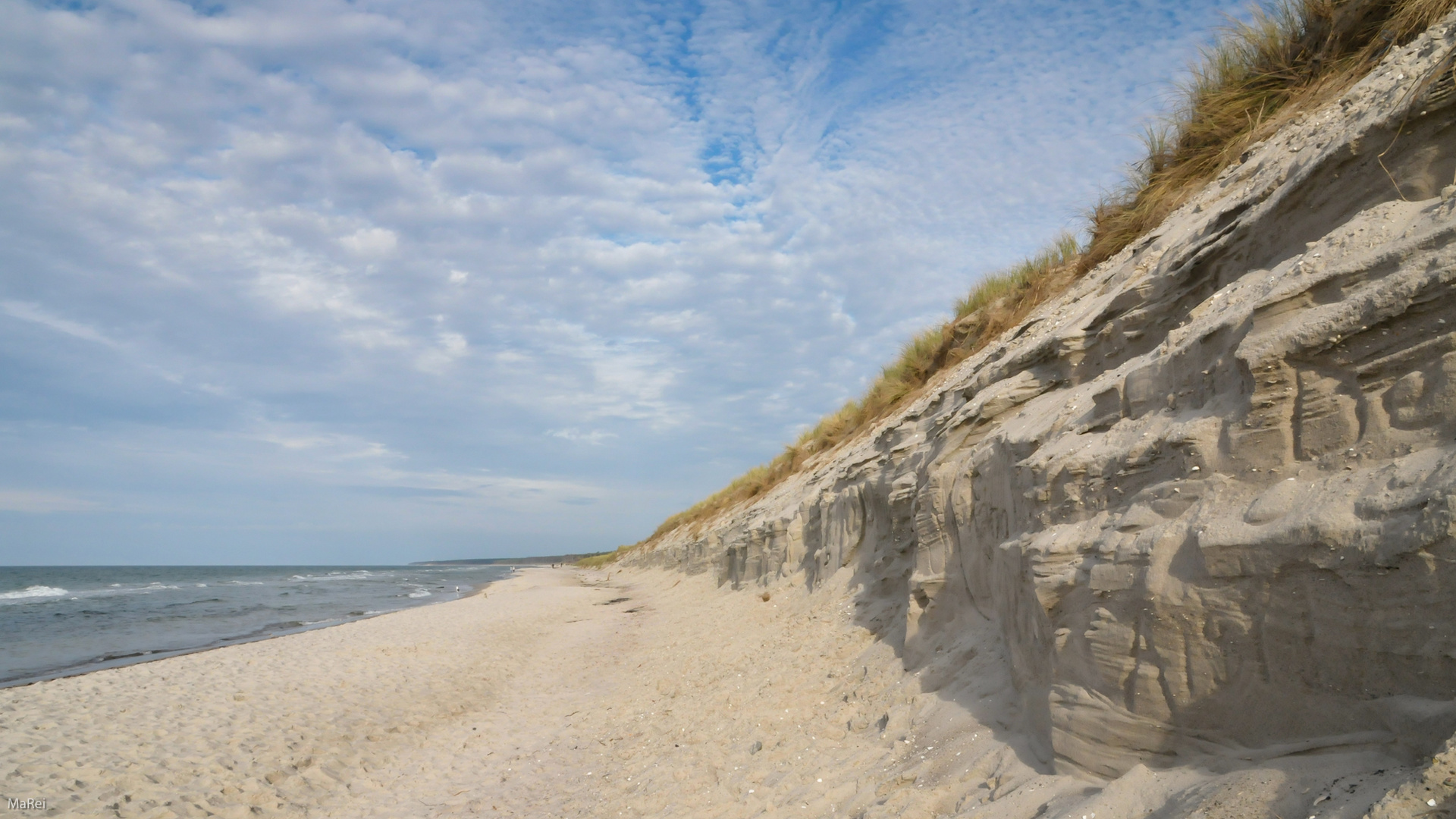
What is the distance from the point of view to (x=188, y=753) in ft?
25.4

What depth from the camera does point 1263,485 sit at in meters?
3.24

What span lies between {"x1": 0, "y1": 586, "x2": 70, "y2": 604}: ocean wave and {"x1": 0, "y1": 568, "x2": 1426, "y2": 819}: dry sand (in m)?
33.0

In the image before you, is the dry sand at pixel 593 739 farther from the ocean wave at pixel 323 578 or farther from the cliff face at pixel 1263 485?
the ocean wave at pixel 323 578

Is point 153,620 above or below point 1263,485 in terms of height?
below

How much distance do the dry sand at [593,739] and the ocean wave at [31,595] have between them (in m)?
33.0

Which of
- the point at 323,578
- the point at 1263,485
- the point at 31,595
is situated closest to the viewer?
the point at 1263,485

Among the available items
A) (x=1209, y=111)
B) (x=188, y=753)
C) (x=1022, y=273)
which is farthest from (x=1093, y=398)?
(x=188, y=753)

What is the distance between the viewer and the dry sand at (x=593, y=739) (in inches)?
157

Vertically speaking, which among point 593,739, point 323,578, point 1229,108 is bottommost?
point 323,578

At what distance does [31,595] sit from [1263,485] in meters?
55.2

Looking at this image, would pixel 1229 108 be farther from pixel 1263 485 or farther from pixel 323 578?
pixel 323 578

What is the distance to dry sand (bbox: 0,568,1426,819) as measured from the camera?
399 cm

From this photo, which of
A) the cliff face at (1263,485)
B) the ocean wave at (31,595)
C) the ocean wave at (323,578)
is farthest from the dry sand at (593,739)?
the ocean wave at (323,578)

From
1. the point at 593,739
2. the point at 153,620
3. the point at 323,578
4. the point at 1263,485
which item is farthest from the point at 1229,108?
the point at 323,578
